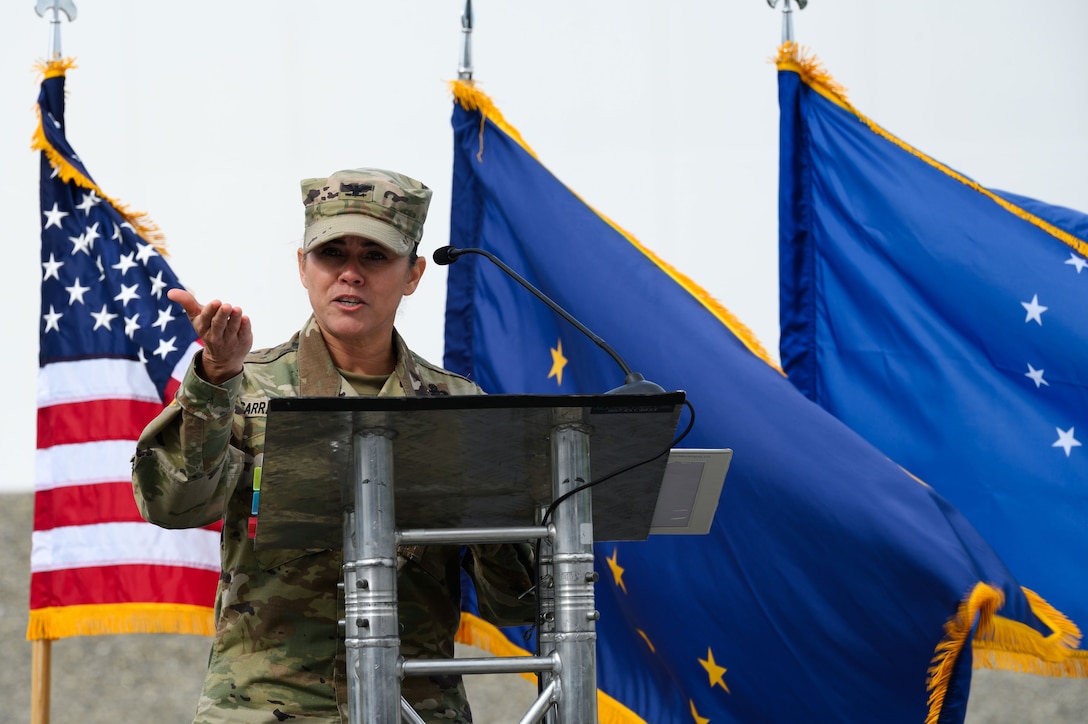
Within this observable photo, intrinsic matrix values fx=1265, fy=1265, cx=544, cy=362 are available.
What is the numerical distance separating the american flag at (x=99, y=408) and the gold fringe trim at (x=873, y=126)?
202 centimetres

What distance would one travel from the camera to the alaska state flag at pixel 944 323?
3.50 metres

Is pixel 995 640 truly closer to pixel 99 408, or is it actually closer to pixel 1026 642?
pixel 1026 642

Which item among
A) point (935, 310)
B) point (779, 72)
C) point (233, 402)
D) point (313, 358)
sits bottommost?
point (233, 402)

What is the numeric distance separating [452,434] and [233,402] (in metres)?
0.33

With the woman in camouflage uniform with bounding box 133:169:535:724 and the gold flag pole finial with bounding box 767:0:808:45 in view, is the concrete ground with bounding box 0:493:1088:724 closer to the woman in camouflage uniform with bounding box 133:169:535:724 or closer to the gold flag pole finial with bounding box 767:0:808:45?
the gold flag pole finial with bounding box 767:0:808:45

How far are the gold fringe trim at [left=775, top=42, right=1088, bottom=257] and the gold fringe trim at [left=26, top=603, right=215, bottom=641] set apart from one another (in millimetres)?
2422

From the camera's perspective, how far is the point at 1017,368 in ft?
12.0

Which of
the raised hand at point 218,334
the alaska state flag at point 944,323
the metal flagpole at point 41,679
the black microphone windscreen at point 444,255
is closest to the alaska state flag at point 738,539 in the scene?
the alaska state flag at point 944,323

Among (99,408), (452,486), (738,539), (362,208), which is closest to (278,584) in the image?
(452,486)

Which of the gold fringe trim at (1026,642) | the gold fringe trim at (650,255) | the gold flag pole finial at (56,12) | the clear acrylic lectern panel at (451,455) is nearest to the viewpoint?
the clear acrylic lectern panel at (451,455)

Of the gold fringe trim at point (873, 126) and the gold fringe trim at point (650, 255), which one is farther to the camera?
the gold fringe trim at point (873, 126)

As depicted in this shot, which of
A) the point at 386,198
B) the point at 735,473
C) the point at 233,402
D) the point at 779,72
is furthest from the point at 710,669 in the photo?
the point at 779,72

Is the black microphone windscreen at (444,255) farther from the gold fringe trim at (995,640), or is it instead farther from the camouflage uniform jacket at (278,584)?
the gold fringe trim at (995,640)

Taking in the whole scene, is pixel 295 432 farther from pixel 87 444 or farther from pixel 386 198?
pixel 87 444
